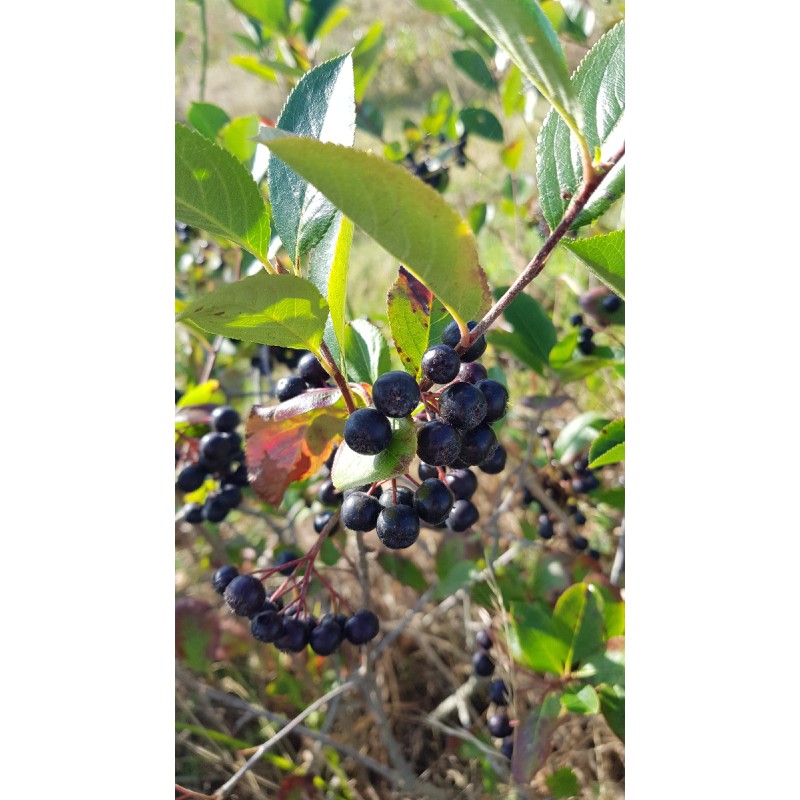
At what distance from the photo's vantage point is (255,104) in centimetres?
496

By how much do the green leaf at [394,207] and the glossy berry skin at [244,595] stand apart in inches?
22.3

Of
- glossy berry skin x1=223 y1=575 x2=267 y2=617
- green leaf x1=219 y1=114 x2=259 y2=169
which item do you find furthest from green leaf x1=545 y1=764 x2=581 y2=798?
green leaf x1=219 y1=114 x2=259 y2=169

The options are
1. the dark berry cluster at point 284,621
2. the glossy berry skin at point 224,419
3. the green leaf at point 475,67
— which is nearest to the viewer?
the dark berry cluster at point 284,621

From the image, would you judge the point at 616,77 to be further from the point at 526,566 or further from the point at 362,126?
the point at 526,566

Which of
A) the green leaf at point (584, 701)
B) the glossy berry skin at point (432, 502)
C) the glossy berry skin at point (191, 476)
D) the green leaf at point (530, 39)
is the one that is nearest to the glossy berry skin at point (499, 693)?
the green leaf at point (584, 701)

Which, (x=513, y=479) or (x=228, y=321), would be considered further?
(x=513, y=479)

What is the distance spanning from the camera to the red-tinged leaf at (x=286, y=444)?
0.82m

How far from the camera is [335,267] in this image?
68cm

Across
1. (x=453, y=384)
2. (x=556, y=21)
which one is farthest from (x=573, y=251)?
(x=556, y=21)

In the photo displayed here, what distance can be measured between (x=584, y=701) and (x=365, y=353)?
0.63 m

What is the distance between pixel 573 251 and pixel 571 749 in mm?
1367

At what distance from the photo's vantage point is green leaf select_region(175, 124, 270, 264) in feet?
2.06

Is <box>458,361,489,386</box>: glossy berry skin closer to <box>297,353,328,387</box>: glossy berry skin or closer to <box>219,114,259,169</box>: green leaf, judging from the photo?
<box>297,353,328,387</box>: glossy berry skin

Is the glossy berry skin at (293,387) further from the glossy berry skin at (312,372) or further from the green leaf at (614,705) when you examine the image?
the green leaf at (614,705)
